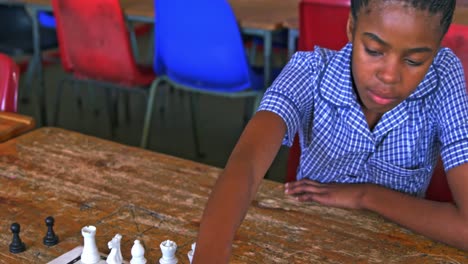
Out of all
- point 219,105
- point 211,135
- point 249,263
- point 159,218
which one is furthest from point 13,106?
point 219,105

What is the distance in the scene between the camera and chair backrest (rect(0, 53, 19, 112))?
6.22 feet

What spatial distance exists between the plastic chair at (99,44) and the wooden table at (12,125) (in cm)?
146

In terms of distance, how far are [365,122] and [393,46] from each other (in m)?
0.33

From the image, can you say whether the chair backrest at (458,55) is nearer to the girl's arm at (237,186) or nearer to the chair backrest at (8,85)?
the girl's arm at (237,186)

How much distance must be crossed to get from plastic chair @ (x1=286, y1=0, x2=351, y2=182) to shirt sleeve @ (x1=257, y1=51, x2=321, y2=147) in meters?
1.17

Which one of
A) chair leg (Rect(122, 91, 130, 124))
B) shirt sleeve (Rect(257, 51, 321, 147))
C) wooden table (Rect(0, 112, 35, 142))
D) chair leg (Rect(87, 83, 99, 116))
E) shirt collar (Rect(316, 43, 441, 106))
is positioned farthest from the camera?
chair leg (Rect(87, 83, 99, 116))

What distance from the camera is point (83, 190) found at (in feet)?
4.59

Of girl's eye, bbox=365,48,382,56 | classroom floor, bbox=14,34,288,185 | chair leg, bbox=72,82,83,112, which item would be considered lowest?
classroom floor, bbox=14,34,288,185

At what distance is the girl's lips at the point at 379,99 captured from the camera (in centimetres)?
124

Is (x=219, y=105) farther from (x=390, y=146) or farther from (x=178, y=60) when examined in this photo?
(x=390, y=146)

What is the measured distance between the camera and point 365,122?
1457 mm

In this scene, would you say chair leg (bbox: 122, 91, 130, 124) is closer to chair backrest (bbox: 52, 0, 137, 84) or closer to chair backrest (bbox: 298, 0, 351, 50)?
chair backrest (bbox: 52, 0, 137, 84)

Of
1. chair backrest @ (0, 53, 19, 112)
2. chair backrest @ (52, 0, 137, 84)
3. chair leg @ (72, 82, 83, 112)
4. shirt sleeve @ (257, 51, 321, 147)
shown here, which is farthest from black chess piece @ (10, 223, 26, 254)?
chair leg @ (72, 82, 83, 112)

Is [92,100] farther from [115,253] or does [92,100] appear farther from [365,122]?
[115,253]
